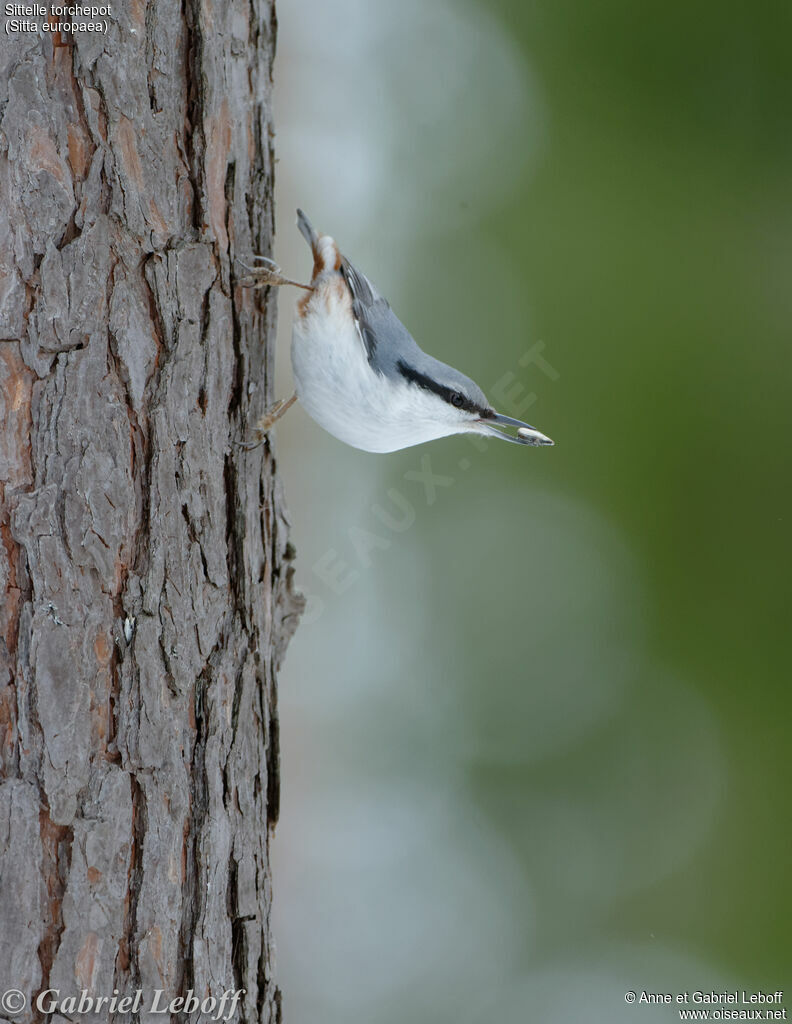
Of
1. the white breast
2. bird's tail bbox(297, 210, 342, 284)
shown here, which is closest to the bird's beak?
the white breast

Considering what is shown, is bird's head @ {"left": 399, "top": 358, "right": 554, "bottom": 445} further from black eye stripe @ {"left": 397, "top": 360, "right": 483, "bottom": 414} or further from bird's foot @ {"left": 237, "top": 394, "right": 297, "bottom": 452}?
bird's foot @ {"left": 237, "top": 394, "right": 297, "bottom": 452}

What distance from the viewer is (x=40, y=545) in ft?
3.44

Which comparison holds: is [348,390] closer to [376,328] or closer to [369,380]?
[369,380]

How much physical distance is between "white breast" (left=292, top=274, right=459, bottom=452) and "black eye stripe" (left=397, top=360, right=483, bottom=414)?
0.01 metres

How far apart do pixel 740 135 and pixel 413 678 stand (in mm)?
2217

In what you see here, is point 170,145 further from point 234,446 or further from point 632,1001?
point 632,1001

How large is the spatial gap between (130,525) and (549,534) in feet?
7.07

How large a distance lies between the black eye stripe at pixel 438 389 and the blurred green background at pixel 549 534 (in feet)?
3.77

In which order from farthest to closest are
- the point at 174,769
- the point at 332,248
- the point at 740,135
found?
the point at 740,135, the point at 332,248, the point at 174,769

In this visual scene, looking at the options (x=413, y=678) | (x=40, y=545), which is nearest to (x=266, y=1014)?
(x=40, y=545)

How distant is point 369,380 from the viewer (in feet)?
5.11

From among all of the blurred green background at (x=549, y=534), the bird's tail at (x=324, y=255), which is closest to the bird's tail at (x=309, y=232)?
the bird's tail at (x=324, y=255)

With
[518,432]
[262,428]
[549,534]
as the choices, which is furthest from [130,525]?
[549,534]

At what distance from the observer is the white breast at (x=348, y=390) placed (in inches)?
61.1
